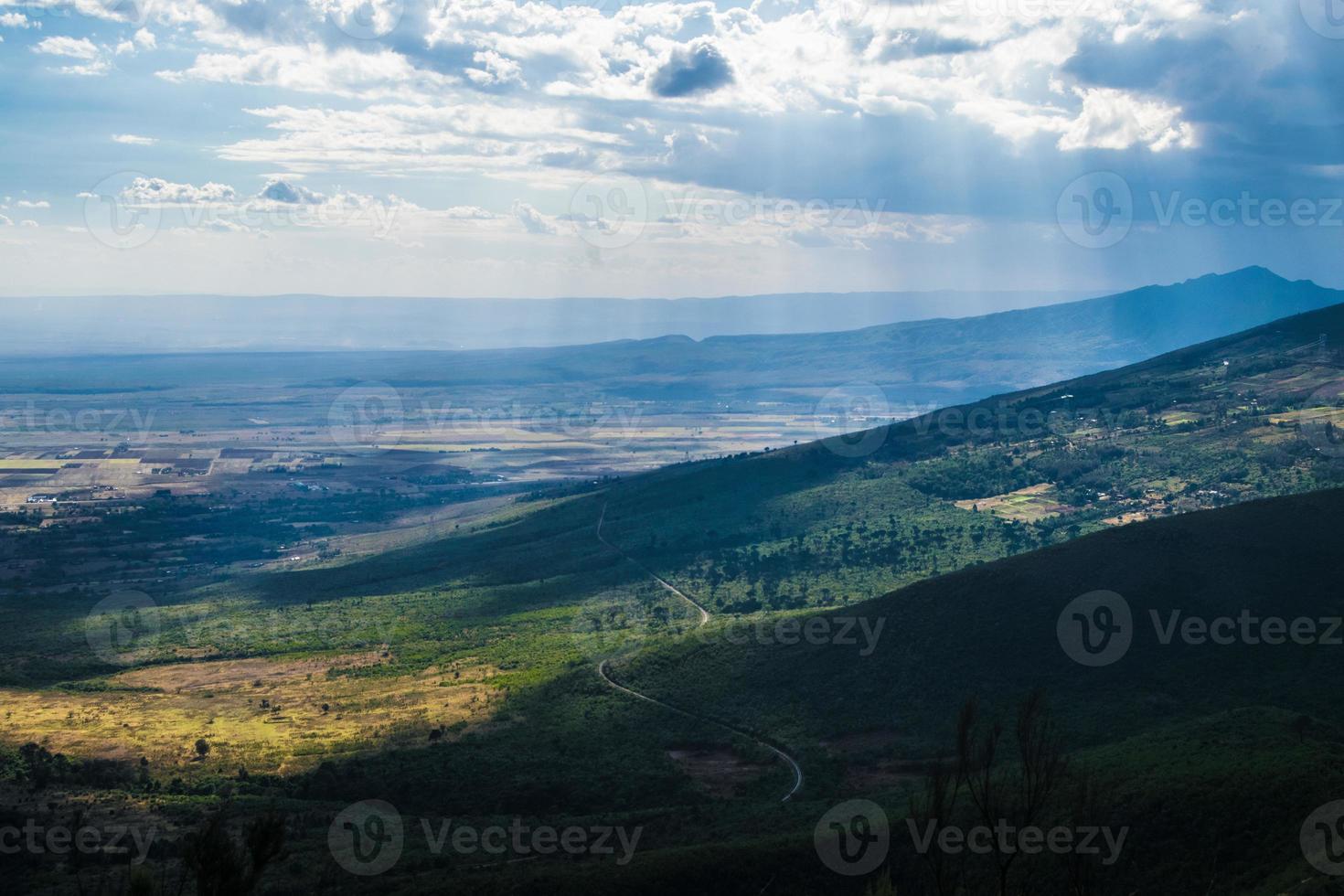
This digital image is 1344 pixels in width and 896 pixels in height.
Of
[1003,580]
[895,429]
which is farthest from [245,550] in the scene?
[1003,580]

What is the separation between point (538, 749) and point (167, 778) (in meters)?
18.7

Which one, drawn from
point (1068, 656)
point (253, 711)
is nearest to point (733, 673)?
point (1068, 656)

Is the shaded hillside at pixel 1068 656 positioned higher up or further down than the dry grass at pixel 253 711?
higher up

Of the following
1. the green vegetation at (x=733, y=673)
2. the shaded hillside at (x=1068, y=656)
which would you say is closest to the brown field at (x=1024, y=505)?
the green vegetation at (x=733, y=673)

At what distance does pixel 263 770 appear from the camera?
60.1 meters

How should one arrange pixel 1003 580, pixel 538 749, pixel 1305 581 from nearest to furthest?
1. pixel 538 749
2. pixel 1305 581
3. pixel 1003 580

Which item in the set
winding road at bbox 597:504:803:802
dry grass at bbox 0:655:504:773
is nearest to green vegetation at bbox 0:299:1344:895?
dry grass at bbox 0:655:504:773

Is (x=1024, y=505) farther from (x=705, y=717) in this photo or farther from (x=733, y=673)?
(x=705, y=717)

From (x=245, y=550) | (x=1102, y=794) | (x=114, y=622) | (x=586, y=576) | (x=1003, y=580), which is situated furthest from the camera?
(x=245, y=550)

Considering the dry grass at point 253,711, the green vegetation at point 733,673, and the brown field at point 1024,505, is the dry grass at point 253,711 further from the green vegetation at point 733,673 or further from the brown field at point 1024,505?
the brown field at point 1024,505

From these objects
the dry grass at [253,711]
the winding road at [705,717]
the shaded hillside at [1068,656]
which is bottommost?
the dry grass at [253,711]

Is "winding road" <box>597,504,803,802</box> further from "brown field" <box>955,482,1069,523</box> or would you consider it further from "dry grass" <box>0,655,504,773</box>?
"brown field" <box>955,482,1069,523</box>

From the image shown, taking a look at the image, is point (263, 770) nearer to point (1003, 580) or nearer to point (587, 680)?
point (587, 680)

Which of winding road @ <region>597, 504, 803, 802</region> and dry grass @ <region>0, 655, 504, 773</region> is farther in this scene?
dry grass @ <region>0, 655, 504, 773</region>
